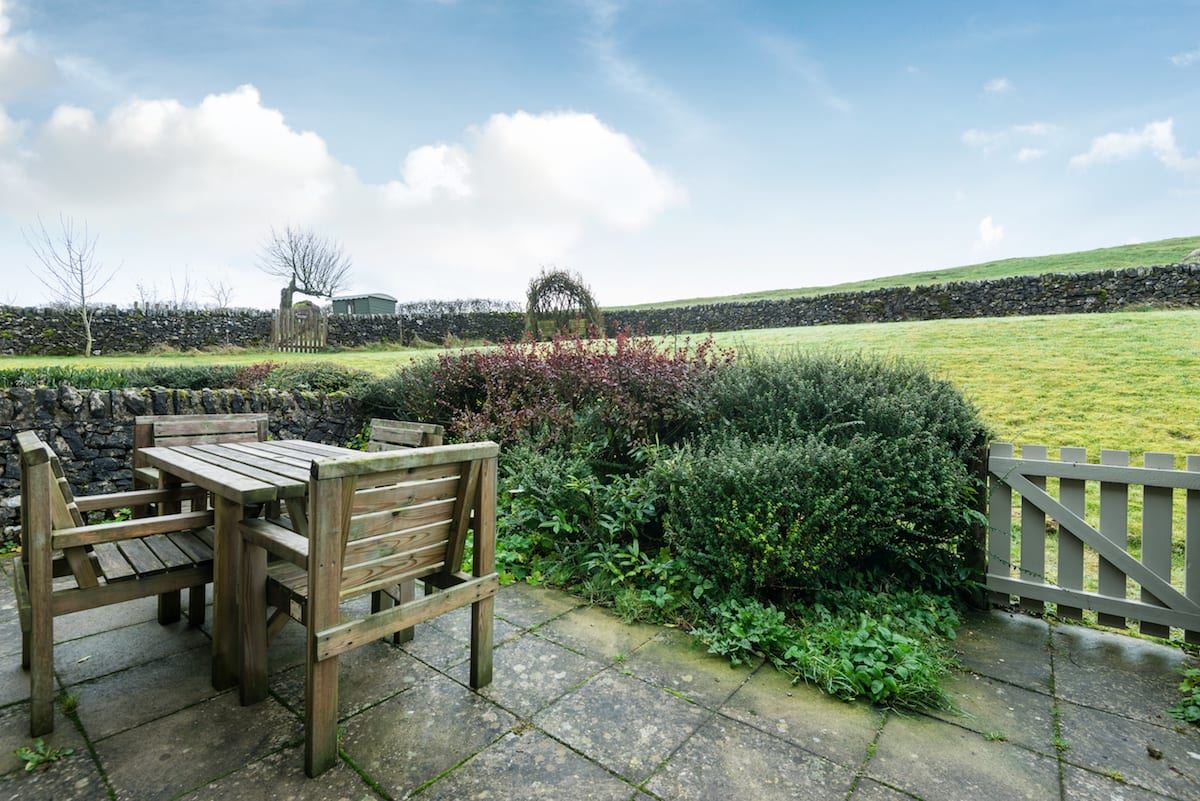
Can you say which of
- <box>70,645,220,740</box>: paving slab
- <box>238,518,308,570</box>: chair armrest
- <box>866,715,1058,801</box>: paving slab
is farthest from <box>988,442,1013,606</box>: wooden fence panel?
<box>70,645,220,740</box>: paving slab

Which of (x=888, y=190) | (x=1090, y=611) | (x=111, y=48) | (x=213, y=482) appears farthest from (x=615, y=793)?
(x=888, y=190)

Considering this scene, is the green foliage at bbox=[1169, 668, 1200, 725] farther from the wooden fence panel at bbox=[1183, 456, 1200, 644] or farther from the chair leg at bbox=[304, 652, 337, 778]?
the chair leg at bbox=[304, 652, 337, 778]

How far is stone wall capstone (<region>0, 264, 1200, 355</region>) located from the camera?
41.5ft

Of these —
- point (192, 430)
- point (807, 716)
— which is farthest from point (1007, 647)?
point (192, 430)

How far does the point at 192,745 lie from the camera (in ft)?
6.36

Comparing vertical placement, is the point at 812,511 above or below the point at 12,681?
above

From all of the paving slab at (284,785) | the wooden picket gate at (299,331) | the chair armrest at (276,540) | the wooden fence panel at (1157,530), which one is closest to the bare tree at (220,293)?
the wooden picket gate at (299,331)

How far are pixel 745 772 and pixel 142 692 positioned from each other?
95.4 inches

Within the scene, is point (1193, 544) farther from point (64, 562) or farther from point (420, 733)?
point (64, 562)

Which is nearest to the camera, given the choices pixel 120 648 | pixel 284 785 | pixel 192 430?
pixel 284 785

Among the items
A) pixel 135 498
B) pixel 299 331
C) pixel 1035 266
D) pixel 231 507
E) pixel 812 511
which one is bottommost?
pixel 812 511

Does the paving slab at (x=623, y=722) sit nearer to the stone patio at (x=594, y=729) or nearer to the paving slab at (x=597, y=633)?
the stone patio at (x=594, y=729)

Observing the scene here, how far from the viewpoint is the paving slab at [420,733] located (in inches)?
72.0

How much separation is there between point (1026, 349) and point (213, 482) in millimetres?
10320
